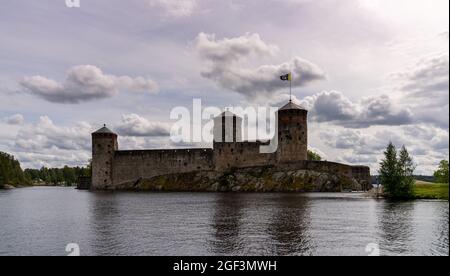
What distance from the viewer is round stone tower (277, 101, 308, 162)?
86438 mm

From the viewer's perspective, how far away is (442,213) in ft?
121

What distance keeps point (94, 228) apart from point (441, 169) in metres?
45.6

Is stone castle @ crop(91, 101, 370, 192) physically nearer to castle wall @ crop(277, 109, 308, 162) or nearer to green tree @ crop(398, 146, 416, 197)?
castle wall @ crop(277, 109, 308, 162)

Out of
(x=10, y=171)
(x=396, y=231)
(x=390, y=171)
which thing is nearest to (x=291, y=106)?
(x=390, y=171)

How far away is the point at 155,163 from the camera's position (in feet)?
328

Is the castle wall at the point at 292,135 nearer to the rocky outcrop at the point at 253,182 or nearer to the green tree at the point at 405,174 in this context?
the rocky outcrop at the point at 253,182

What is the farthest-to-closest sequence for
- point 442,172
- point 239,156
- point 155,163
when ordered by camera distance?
point 155,163, point 239,156, point 442,172

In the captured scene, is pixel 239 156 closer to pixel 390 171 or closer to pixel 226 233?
pixel 390 171

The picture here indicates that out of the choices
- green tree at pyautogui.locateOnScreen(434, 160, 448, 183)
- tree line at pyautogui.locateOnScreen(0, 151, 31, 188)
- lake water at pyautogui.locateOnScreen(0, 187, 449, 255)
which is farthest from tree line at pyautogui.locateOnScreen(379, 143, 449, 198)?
tree line at pyautogui.locateOnScreen(0, 151, 31, 188)

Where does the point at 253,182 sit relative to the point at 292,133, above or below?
below

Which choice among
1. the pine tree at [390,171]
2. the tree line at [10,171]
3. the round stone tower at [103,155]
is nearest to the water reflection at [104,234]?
the pine tree at [390,171]

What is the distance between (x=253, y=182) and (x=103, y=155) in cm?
3801

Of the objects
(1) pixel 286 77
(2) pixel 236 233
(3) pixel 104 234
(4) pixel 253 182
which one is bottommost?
(3) pixel 104 234
